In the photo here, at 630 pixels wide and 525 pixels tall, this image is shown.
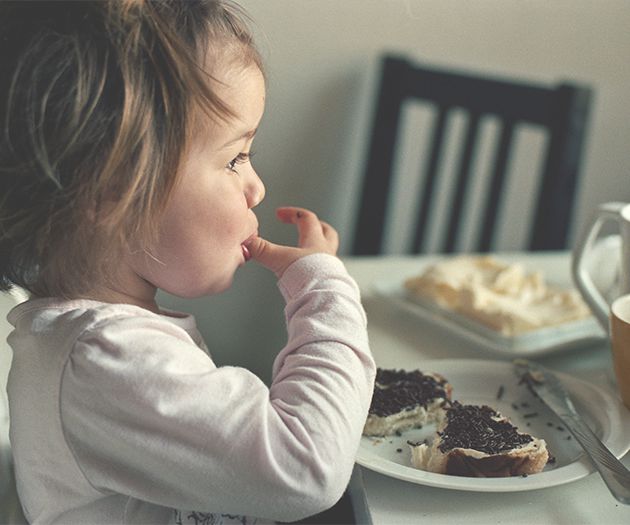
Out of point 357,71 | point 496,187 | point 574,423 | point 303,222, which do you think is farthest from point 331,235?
point 357,71

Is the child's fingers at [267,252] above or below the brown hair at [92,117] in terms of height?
below

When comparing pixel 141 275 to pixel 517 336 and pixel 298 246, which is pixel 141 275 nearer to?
pixel 298 246

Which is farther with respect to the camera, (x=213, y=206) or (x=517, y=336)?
(x=517, y=336)

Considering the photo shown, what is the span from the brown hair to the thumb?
0.37 ft

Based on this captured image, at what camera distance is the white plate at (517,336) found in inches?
33.8

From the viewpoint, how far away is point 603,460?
589 millimetres

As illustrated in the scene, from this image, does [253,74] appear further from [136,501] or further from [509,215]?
[509,215]

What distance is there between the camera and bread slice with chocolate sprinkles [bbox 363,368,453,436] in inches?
25.9

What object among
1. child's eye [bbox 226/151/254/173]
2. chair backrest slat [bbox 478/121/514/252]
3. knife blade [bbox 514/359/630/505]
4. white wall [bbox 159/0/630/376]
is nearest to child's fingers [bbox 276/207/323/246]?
child's eye [bbox 226/151/254/173]

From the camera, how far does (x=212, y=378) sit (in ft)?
1.71

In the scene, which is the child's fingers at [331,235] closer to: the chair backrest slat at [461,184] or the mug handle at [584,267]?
the mug handle at [584,267]

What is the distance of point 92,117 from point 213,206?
111 millimetres

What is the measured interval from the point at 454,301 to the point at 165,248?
1.55 ft

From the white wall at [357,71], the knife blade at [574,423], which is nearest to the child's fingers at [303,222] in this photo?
the knife blade at [574,423]
